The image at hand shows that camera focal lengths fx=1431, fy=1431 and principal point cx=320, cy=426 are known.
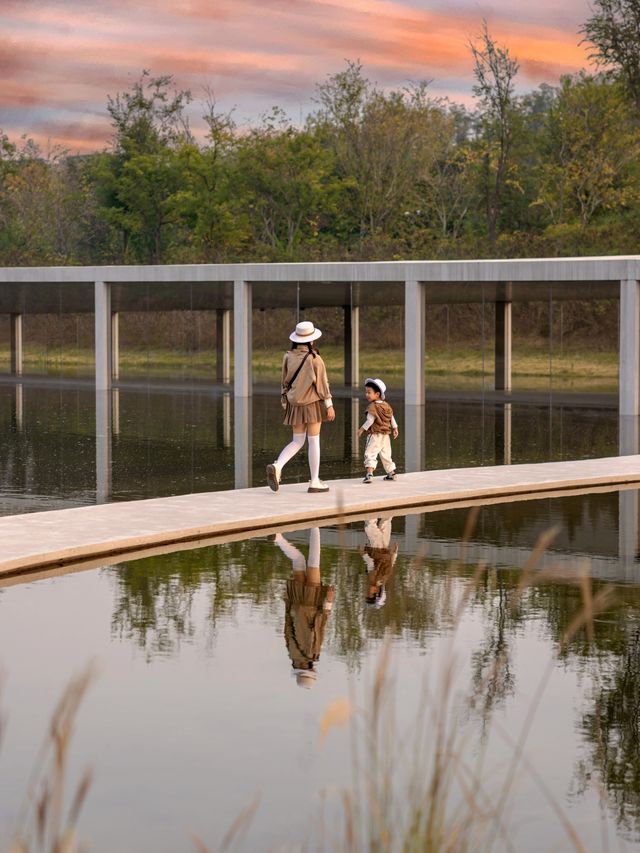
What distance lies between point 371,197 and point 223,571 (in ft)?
197

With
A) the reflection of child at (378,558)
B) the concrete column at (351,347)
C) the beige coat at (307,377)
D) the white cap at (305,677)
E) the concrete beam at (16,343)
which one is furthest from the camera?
the concrete beam at (16,343)

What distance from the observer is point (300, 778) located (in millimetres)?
5656

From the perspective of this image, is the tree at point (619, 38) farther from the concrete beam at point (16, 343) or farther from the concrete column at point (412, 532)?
the concrete column at point (412, 532)

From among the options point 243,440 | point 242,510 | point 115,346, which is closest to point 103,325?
point 115,346

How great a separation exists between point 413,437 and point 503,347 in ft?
48.3

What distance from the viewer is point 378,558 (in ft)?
36.0

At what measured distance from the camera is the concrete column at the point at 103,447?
15.9m

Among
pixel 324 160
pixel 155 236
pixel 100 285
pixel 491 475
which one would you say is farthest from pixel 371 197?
pixel 491 475

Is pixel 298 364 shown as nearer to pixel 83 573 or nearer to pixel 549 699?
pixel 83 573

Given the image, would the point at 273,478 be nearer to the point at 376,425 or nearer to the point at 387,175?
the point at 376,425

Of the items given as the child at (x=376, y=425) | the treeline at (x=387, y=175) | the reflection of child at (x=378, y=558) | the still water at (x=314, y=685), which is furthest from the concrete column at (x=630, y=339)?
the treeline at (x=387, y=175)

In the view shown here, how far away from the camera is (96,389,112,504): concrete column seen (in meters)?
15.9

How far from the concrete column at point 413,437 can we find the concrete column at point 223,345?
35.2 ft

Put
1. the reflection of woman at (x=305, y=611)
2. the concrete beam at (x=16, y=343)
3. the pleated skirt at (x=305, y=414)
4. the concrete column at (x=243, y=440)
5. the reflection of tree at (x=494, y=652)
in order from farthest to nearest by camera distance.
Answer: the concrete beam at (x=16, y=343) → the concrete column at (x=243, y=440) → the pleated skirt at (x=305, y=414) → the reflection of woman at (x=305, y=611) → the reflection of tree at (x=494, y=652)
